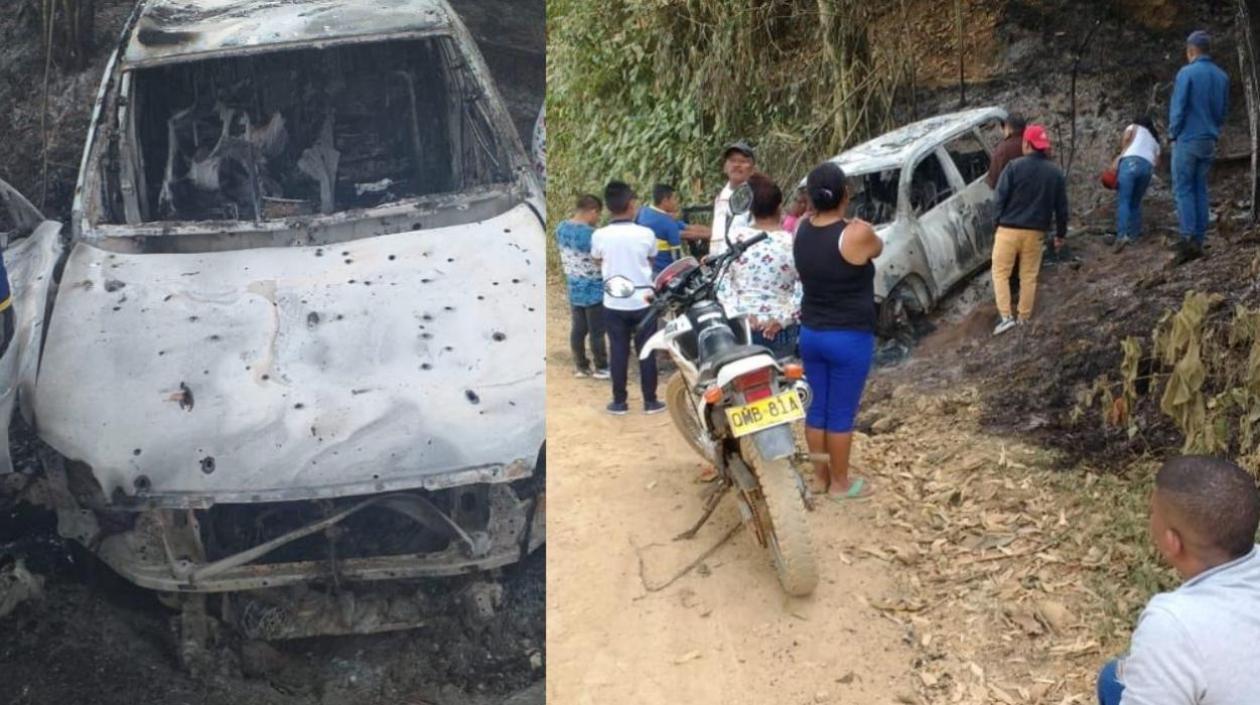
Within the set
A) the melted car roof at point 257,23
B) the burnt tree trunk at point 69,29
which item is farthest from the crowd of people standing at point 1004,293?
the burnt tree trunk at point 69,29

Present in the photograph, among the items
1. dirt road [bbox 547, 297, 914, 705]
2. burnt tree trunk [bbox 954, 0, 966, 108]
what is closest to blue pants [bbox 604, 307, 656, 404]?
dirt road [bbox 547, 297, 914, 705]

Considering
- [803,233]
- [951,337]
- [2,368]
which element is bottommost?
[951,337]

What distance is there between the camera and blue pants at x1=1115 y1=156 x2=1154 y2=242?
21.1 feet

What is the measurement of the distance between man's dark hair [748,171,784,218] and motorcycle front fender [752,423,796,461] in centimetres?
118

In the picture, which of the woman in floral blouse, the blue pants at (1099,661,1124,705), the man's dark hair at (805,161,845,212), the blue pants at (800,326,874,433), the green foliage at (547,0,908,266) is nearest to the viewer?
the blue pants at (1099,661,1124,705)

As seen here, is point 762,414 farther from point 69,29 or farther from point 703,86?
point 703,86

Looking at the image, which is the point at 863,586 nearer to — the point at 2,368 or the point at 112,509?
the point at 112,509

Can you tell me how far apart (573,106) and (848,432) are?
3.49m

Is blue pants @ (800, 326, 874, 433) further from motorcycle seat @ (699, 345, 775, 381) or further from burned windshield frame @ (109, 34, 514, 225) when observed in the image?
burned windshield frame @ (109, 34, 514, 225)

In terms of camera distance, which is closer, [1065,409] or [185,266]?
[185,266]

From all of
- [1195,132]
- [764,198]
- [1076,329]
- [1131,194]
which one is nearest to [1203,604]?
[764,198]

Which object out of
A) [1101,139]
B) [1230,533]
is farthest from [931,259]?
[1230,533]

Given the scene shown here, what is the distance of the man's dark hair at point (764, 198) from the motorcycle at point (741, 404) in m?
0.24

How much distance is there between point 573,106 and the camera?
7.20 meters
